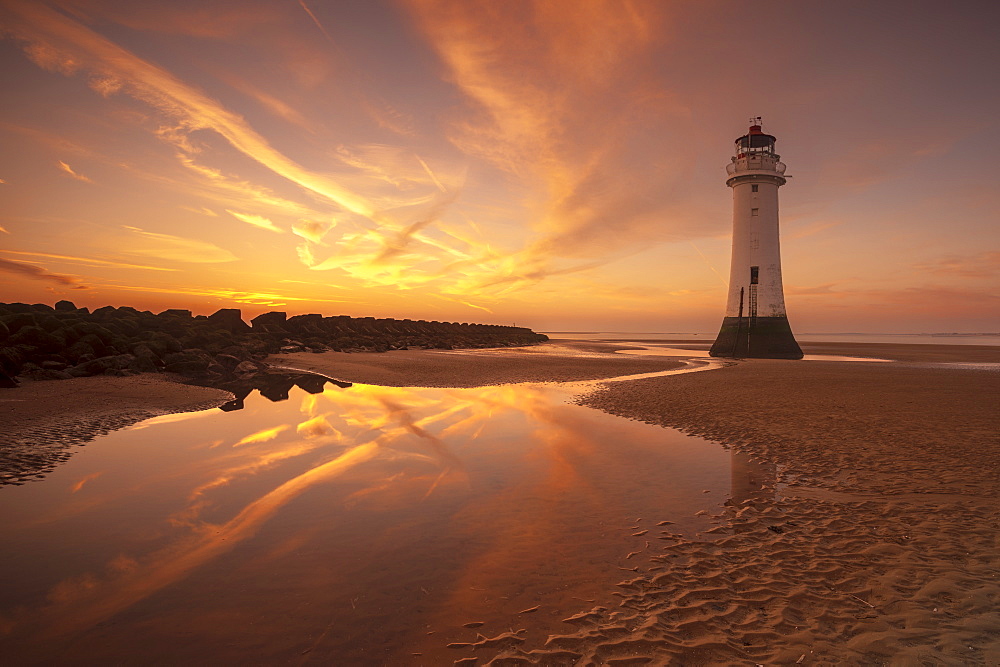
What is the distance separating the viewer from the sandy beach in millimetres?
3434

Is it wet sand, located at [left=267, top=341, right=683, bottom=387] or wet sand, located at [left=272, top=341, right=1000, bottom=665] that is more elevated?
wet sand, located at [left=267, top=341, right=683, bottom=387]

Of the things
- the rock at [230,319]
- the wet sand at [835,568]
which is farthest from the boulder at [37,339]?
the wet sand at [835,568]

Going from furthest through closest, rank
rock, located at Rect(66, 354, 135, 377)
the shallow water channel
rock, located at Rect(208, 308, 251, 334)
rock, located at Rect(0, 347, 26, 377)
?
rock, located at Rect(208, 308, 251, 334), rock, located at Rect(66, 354, 135, 377), rock, located at Rect(0, 347, 26, 377), the shallow water channel

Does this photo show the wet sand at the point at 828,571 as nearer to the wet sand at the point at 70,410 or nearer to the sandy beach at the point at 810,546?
the sandy beach at the point at 810,546

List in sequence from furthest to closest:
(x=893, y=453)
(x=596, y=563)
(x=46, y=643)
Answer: (x=893, y=453)
(x=596, y=563)
(x=46, y=643)

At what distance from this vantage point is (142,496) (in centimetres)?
648

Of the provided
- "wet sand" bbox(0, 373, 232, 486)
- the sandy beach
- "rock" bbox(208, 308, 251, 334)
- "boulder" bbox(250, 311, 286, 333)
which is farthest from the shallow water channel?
"boulder" bbox(250, 311, 286, 333)

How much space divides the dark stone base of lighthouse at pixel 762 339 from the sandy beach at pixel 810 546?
19.8 m

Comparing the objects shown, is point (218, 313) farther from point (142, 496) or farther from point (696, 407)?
point (696, 407)

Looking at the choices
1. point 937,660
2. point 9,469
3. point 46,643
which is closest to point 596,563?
point 937,660

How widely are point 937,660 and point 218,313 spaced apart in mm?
38094

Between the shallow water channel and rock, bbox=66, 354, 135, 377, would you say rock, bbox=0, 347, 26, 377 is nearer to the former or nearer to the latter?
rock, bbox=66, 354, 135, 377

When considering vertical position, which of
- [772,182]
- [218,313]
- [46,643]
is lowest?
[46,643]

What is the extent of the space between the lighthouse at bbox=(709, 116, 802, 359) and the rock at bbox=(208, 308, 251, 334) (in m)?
36.5
